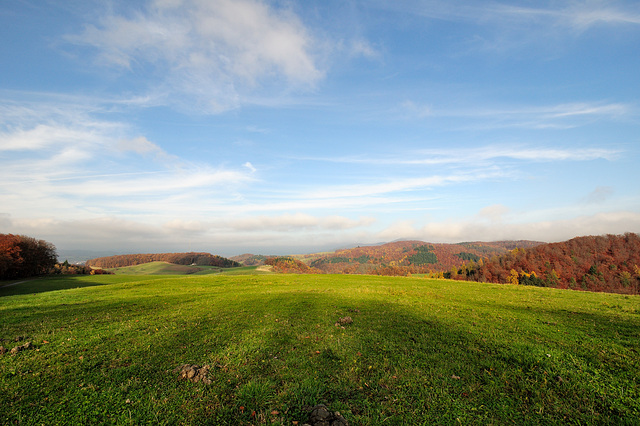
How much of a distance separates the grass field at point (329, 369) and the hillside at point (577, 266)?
90469 millimetres

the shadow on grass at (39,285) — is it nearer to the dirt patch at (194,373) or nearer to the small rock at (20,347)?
the small rock at (20,347)

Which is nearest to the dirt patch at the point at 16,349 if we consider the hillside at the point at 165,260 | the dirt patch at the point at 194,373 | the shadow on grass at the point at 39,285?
the dirt patch at the point at 194,373

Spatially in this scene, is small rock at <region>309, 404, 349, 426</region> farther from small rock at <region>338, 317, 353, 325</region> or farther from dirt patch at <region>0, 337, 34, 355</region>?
dirt patch at <region>0, 337, 34, 355</region>

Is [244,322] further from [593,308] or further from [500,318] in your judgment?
[593,308]

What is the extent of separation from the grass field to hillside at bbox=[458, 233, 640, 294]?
90.5 m

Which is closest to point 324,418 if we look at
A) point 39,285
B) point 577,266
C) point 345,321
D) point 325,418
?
point 325,418

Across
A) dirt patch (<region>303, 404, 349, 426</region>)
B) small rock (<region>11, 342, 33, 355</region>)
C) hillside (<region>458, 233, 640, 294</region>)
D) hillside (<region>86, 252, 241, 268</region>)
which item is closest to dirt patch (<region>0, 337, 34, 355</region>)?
small rock (<region>11, 342, 33, 355</region>)

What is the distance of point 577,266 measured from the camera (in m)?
98.4

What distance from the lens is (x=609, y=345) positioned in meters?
7.99

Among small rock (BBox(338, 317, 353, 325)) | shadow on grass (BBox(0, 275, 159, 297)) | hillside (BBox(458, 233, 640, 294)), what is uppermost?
small rock (BBox(338, 317, 353, 325))

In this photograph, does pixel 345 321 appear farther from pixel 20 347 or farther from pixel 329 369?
pixel 20 347

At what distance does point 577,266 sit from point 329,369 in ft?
456

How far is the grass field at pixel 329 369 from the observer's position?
16.1ft

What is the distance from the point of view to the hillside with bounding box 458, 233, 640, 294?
276 ft
